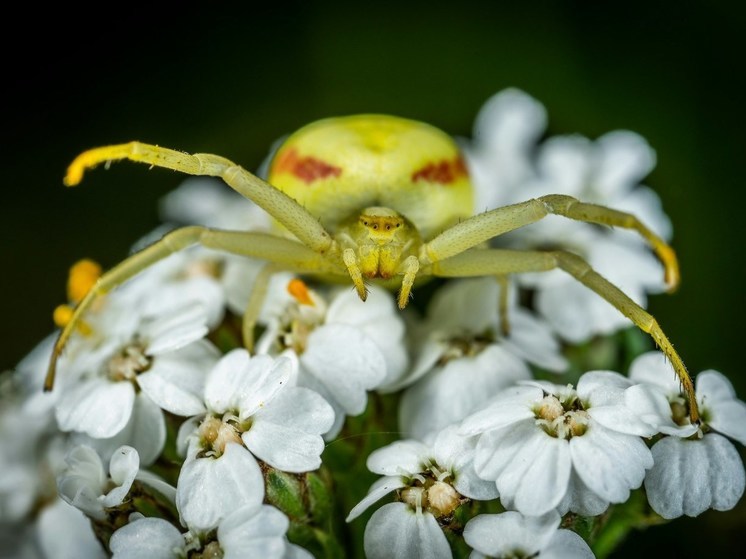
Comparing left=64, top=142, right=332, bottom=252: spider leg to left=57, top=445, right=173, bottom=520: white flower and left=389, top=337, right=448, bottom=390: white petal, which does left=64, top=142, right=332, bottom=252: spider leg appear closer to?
left=389, top=337, right=448, bottom=390: white petal

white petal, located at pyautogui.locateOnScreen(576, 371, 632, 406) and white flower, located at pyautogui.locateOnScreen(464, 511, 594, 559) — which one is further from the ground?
white petal, located at pyautogui.locateOnScreen(576, 371, 632, 406)

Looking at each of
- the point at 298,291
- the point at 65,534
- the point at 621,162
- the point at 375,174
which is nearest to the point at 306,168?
the point at 375,174

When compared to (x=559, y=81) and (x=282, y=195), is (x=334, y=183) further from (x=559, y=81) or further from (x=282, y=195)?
(x=559, y=81)

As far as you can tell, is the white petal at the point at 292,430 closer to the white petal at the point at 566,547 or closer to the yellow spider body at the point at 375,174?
the white petal at the point at 566,547

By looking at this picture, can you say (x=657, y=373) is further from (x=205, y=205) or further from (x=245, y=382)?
(x=205, y=205)

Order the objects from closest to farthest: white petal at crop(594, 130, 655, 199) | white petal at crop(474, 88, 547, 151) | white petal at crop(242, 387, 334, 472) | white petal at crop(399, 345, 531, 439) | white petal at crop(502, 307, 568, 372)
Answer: white petal at crop(242, 387, 334, 472) < white petal at crop(399, 345, 531, 439) < white petal at crop(502, 307, 568, 372) < white petal at crop(594, 130, 655, 199) < white petal at crop(474, 88, 547, 151)

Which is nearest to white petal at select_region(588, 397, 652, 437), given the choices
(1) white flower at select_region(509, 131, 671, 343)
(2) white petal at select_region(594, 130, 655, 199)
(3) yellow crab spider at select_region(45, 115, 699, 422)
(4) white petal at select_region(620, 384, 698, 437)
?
(4) white petal at select_region(620, 384, 698, 437)
